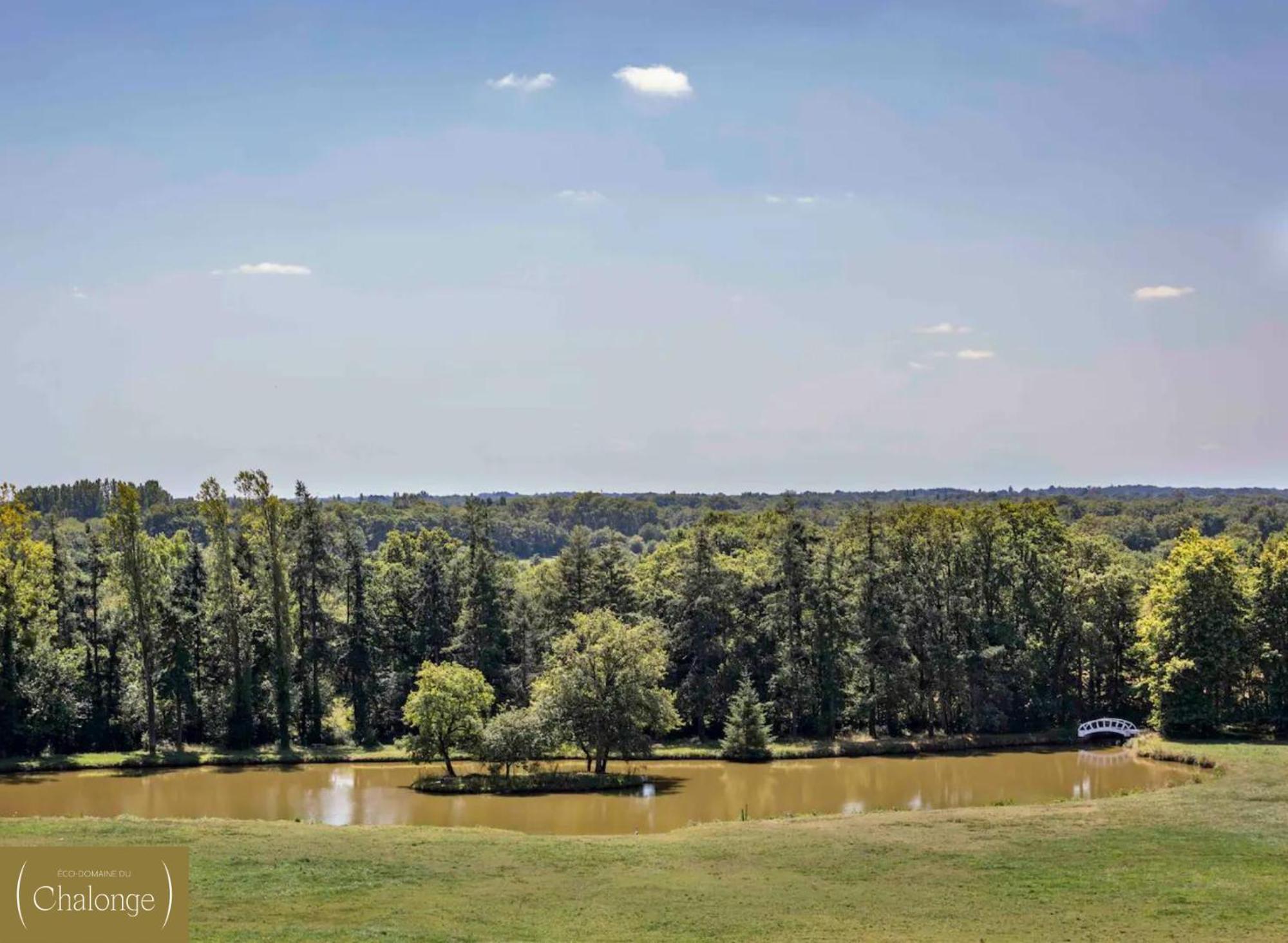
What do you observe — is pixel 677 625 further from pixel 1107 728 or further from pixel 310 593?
pixel 1107 728

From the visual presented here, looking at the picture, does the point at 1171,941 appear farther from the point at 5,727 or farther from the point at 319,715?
the point at 5,727

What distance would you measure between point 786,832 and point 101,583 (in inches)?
1779

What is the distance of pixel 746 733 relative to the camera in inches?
2165

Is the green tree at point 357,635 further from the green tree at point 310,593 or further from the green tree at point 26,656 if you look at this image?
the green tree at point 26,656

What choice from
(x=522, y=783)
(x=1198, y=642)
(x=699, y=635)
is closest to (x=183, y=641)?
(x=522, y=783)

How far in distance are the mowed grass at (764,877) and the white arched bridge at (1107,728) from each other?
25.1 m

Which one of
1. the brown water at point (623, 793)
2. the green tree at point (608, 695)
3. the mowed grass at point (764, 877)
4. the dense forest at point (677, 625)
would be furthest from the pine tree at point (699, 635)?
the mowed grass at point (764, 877)

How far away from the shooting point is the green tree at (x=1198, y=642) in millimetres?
55344

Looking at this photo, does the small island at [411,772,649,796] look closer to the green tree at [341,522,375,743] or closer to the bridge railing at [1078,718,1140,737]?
the green tree at [341,522,375,743]

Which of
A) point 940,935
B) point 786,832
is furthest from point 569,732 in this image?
point 940,935

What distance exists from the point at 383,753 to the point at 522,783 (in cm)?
1403

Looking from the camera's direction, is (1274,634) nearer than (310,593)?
Yes

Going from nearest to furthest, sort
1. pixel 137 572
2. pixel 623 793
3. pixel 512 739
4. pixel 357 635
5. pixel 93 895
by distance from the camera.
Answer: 1. pixel 93 895
2. pixel 623 793
3. pixel 512 739
4. pixel 137 572
5. pixel 357 635

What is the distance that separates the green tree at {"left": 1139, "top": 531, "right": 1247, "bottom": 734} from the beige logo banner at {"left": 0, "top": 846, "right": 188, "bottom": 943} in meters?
50.9
